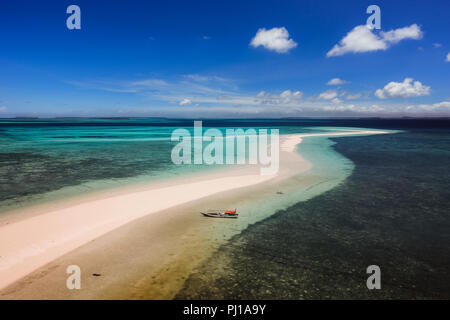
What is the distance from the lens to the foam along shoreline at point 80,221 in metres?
6.85

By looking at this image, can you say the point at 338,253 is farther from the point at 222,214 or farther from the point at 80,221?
the point at 80,221

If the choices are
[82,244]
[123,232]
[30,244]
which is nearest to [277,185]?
[123,232]

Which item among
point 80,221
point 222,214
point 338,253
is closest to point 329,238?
point 338,253

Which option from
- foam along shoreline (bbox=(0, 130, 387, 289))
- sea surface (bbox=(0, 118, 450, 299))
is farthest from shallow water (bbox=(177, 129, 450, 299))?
foam along shoreline (bbox=(0, 130, 387, 289))

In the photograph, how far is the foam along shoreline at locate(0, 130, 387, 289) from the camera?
6.85m

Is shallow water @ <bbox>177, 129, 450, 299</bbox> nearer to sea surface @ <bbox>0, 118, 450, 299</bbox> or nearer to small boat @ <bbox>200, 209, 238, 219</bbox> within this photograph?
sea surface @ <bbox>0, 118, 450, 299</bbox>

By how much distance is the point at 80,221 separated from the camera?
9.47 meters

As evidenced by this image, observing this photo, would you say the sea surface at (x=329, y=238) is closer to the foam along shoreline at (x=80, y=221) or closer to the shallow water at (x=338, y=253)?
the shallow water at (x=338, y=253)

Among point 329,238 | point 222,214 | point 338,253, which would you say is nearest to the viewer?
point 338,253

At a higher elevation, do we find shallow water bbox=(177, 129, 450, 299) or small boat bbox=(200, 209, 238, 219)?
small boat bbox=(200, 209, 238, 219)

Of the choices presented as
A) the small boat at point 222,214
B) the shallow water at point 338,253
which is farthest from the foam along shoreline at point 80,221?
the shallow water at point 338,253

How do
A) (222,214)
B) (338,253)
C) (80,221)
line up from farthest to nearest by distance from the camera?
(222,214) → (80,221) → (338,253)

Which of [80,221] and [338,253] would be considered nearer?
[338,253]
